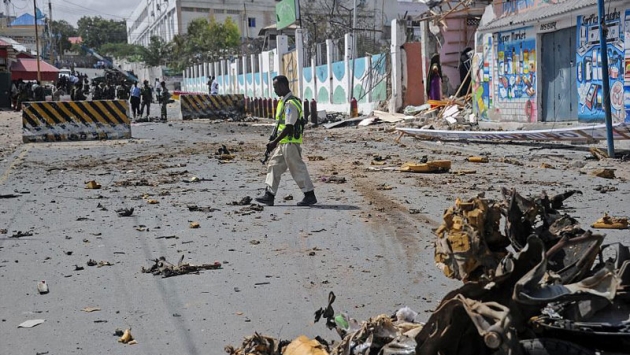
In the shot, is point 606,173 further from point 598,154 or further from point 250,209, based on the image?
point 250,209

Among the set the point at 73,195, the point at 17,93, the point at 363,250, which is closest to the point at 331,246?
the point at 363,250

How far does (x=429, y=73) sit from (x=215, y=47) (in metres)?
44.7

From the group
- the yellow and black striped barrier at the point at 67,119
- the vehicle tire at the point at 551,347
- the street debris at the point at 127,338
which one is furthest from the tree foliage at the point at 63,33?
the vehicle tire at the point at 551,347

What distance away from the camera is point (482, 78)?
22.3 metres

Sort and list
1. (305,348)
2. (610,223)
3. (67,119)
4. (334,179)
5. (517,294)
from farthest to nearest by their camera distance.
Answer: (67,119)
(334,179)
(610,223)
(305,348)
(517,294)

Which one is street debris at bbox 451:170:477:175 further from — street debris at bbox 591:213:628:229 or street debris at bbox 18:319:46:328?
street debris at bbox 18:319:46:328

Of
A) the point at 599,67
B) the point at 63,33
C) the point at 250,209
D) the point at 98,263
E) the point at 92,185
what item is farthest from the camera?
the point at 63,33

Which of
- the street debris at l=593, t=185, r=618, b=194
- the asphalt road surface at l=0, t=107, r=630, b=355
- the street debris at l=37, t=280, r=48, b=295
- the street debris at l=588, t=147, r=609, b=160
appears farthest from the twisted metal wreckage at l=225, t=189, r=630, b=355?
the street debris at l=588, t=147, r=609, b=160

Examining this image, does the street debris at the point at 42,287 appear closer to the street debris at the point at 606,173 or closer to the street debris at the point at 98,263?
the street debris at the point at 98,263

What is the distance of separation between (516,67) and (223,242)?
1528 centimetres

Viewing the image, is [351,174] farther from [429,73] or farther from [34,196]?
[429,73]

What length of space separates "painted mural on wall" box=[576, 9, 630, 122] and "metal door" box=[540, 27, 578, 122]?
76 cm

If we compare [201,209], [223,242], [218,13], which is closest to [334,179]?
[201,209]

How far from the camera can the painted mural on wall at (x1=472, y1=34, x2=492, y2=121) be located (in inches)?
864
